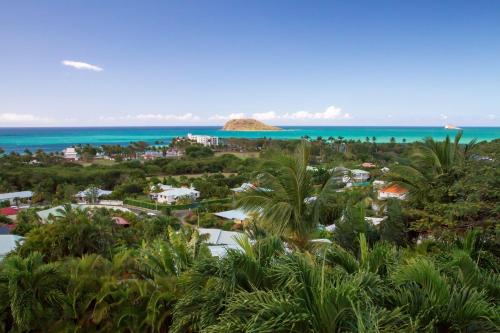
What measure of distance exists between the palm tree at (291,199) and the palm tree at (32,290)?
2.76 m

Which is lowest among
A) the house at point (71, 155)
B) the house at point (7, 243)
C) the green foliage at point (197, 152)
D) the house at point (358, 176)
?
the house at point (71, 155)

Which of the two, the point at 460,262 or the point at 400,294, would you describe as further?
the point at 460,262

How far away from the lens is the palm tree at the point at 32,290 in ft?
14.1

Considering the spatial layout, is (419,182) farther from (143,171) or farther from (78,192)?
(143,171)

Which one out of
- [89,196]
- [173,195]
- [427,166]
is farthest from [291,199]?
[89,196]

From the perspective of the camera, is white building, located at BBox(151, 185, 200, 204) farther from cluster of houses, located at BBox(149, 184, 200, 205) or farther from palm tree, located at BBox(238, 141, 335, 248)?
palm tree, located at BBox(238, 141, 335, 248)

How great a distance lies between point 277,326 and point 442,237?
4.62 metres

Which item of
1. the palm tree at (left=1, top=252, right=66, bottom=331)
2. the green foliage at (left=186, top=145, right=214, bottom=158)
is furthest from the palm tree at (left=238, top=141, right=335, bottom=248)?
Result: the green foliage at (left=186, top=145, right=214, bottom=158)

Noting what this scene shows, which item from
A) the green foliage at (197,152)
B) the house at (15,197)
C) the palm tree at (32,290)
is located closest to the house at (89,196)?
the house at (15,197)

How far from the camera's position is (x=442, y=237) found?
5.96 metres

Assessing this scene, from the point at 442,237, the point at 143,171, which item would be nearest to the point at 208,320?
the point at 442,237

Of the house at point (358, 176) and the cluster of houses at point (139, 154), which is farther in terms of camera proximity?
the cluster of houses at point (139, 154)

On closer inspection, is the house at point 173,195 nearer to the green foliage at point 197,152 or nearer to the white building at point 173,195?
the white building at point 173,195

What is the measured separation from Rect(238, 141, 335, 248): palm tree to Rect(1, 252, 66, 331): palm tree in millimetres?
2760
